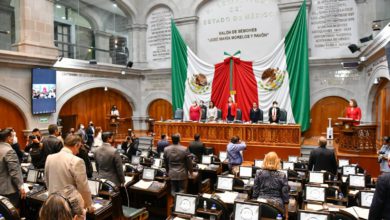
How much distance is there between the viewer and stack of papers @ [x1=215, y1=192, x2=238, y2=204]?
4297 mm

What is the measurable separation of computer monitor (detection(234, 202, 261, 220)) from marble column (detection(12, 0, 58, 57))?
9538 mm

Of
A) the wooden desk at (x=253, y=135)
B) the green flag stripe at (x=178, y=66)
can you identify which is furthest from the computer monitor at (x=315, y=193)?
the green flag stripe at (x=178, y=66)

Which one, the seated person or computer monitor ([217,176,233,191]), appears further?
computer monitor ([217,176,233,191])

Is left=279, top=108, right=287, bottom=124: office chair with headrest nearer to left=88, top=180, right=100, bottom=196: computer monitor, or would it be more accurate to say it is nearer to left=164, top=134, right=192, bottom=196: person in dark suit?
left=164, top=134, right=192, bottom=196: person in dark suit

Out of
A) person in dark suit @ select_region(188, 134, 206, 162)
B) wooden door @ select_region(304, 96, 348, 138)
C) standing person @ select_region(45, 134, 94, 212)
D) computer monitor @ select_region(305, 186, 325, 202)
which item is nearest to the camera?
standing person @ select_region(45, 134, 94, 212)

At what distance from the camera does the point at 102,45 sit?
16.0 m

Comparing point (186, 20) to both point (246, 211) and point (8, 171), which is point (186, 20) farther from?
point (246, 211)

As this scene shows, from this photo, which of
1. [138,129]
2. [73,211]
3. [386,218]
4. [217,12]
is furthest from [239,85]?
[73,211]

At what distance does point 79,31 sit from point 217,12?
23.9 feet

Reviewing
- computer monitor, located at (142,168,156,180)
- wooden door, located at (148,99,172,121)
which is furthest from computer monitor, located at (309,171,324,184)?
wooden door, located at (148,99,172,121)

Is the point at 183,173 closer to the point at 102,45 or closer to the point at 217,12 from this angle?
the point at 217,12

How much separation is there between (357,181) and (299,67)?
722 centimetres

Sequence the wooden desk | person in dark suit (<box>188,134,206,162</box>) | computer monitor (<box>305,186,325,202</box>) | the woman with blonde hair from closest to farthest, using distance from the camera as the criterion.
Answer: the woman with blonde hair, computer monitor (<box>305,186,325,202</box>), person in dark suit (<box>188,134,206,162</box>), the wooden desk

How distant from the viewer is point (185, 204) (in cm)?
371
